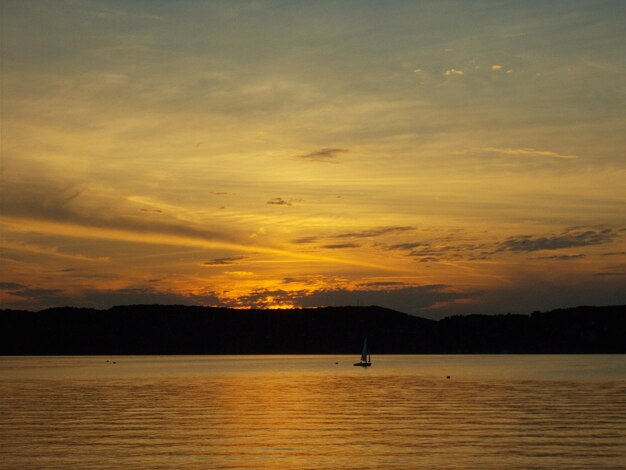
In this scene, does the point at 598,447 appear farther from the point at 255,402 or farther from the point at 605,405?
the point at 255,402

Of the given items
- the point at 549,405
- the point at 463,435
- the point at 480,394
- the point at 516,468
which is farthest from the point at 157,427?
the point at 480,394

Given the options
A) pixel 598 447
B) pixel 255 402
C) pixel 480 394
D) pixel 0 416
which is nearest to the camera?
pixel 598 447

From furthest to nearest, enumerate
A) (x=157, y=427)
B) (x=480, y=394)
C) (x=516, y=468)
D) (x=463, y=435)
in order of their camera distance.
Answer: (x=480, y=394)
(x=157, y=427)
(x=463, y=435)
(x=516, y=468)

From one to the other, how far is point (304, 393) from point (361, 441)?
177ft

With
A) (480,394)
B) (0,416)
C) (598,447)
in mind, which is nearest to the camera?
(598,447)

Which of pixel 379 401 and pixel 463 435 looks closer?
pixel 463 435

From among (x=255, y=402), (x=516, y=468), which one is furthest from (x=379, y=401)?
(x=516, y=468)

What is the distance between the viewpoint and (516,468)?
45.5 metres

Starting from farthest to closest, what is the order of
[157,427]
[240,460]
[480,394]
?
[480,394] → [157,427] → [240,460]

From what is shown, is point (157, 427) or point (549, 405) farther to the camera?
point (549, 405)

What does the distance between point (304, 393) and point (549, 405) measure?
1366 inches

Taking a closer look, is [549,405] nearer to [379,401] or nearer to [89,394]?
[379,401]

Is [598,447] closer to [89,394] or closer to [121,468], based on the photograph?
[121,468]

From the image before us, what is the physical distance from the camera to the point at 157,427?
214 ft
